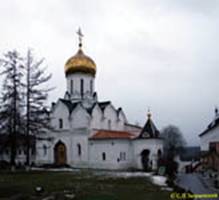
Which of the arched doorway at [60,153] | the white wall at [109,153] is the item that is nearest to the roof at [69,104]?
the arched doorway at [60,153]

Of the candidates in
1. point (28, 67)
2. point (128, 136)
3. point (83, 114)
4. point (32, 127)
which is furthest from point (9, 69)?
point (128, 136)

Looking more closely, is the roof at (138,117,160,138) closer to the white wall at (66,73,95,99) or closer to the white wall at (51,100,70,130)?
the white wall at (66,73,95,99)

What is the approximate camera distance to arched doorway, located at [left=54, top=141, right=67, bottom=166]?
51688 millimetres

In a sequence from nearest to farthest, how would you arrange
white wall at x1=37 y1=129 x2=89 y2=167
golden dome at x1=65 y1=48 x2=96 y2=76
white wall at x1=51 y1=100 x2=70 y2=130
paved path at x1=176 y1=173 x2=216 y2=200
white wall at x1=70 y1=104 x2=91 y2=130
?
paved path at x1=176 y1=173 x2=216 y2=200
white wall at x1=37 y1=129 x2=89 y2=167
white wall at x1=70 y1=104 x2=91 y2=130
white wall at x1=51 y1=100 x2=70 y2=130
golden dome at x1=65 y1=48 x2=96 y2=76

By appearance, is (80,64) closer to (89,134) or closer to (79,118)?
(79,118)

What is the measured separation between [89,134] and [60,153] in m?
5.13

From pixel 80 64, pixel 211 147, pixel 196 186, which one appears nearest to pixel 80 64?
pixel 80 64

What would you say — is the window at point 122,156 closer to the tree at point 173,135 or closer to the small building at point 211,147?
the small building at point 211,147

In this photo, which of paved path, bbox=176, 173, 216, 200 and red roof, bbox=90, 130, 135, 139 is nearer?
paved path, bbox=176, 173, 216, 200

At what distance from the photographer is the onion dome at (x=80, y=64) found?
173 feet

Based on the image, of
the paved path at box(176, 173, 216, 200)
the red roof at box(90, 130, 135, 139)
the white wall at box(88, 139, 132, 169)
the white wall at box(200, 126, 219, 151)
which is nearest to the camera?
the paved path at box(176, 173, 216, 200)

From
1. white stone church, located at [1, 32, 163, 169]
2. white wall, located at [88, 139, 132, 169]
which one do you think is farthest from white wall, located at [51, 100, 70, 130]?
white wall, located at [88, 139, 132, 169]

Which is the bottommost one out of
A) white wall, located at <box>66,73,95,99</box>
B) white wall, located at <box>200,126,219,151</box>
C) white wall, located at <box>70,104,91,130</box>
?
white wall, located at <box>200,126,219,151</box>

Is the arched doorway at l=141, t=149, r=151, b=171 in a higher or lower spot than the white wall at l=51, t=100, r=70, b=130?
lower
